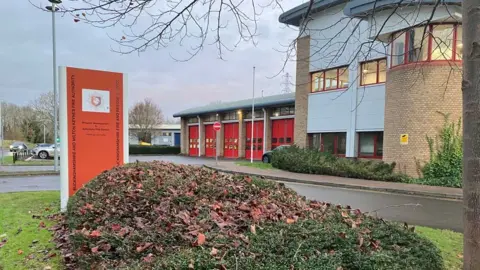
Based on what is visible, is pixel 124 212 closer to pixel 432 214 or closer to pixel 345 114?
pixel 432 214

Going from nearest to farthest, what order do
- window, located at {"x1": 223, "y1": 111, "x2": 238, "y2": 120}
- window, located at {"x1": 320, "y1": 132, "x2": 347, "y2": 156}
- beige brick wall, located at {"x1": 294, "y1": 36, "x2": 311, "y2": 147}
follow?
window, located at {"x1": 320, "y1": 132, "x2": 347, "y2": 156}
beige brick wall, located at {"x1": 294, "y1": 36, "x2": 311, "y2": 147}
window, located at {"x1": 223, "y1": 111, "x2": 238, "y2": 120}

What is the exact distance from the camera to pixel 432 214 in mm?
8500

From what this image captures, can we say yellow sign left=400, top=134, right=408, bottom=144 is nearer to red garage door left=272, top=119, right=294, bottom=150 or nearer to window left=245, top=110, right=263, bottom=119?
red garage door left=272, top=119, right=294, bottom=150

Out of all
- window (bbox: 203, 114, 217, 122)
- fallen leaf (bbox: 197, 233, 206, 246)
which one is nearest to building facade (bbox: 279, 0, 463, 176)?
fallen leaf (bbox: 197, 233, 206, 246)

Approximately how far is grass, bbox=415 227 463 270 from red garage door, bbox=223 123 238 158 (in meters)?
27.3

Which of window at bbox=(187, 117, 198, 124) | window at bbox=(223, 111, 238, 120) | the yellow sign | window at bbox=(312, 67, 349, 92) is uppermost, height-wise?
window at bbox=(312, 67, 349, 92)

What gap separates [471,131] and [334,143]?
18.4 m

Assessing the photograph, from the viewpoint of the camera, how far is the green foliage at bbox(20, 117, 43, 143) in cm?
6404

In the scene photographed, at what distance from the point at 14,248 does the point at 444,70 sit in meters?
15.7

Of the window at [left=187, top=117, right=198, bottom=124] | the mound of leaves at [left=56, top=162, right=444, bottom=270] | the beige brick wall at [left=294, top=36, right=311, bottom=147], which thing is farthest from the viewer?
the window at [left=187, top=117, right=198, bottom=124]

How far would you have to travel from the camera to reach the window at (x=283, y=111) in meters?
27.2

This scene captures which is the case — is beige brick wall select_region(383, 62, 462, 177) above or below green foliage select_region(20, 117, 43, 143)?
above

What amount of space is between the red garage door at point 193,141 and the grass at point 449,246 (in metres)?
33.7

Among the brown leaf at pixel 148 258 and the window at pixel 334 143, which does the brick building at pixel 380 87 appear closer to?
the window at pixel 334 143
